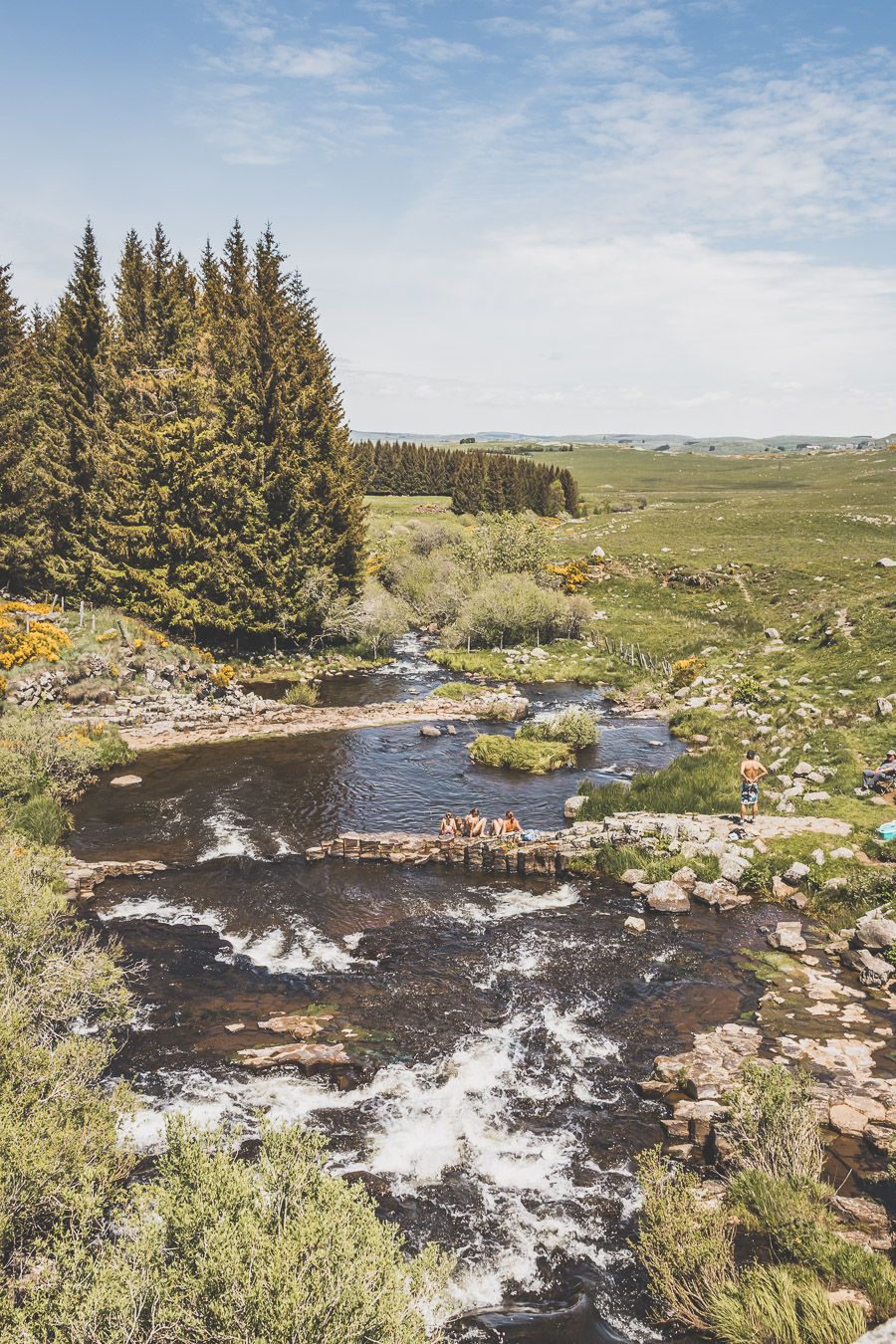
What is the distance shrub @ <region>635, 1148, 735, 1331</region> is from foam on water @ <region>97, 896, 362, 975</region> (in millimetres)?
9138

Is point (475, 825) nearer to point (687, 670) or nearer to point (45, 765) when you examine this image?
point (45, 765)

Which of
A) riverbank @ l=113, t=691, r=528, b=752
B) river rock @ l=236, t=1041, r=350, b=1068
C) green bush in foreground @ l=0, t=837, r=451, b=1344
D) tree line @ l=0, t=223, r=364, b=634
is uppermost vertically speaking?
tree line @ l=0, t=223, r=364, b=634

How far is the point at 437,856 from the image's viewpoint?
75.1 feet

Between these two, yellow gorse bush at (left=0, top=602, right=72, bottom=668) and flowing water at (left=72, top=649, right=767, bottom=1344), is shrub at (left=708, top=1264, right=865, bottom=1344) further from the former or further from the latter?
yellow gorse bush at (left=0, top=602, right=72, bottom=668)

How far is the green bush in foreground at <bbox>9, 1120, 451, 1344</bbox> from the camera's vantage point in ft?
20.6

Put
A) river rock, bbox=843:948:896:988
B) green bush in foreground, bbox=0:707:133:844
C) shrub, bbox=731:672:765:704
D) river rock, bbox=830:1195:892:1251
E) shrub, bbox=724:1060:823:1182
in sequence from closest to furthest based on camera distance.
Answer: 1. river rock, bbox=830:1195:892:1251
2. shrub, bbox=724:1060:823:1182
3. river rock, bbox=843:948:896:988
4. green bush in foreground, bbox=0:707:133:844
5. shrub, bbox=731:672:765:704

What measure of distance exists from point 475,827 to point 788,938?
33.1ft

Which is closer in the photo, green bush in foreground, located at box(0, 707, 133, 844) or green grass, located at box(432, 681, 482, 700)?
green bush in foreground, located at box(0, 707, 133, 844)

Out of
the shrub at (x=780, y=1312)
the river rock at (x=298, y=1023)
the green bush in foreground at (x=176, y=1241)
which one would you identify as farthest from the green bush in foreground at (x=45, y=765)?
the shrub at (x=780, y=1312)

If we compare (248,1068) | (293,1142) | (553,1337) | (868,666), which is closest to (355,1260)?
(293,1142)

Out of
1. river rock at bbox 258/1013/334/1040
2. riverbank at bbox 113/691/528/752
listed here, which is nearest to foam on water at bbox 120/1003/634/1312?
river rock at bbox 258/1013/334/1040

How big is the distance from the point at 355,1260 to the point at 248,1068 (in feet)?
24.2

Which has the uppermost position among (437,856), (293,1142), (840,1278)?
(293,1142)

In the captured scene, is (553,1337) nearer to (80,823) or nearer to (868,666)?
(80,823)
